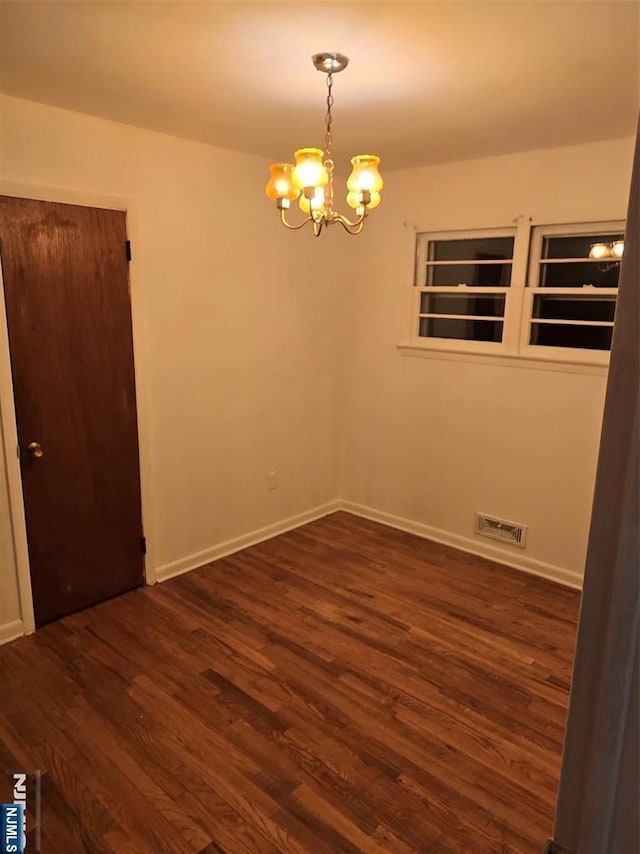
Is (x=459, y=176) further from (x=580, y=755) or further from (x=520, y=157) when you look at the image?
(x=580, y=755)

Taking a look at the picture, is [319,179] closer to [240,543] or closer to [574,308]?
[574,308]

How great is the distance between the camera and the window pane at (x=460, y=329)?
12.9 feet

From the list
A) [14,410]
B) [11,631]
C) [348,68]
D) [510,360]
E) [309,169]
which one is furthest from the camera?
[510,360]

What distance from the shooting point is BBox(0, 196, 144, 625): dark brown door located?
283 centimetres

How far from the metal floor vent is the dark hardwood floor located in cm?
27

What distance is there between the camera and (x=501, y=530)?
3994 millimetres

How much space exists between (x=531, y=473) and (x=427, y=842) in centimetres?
241

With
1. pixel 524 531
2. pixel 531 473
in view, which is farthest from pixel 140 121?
pixel 524 531

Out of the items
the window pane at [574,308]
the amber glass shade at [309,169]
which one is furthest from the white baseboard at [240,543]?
the amber glass shade at [309,169]

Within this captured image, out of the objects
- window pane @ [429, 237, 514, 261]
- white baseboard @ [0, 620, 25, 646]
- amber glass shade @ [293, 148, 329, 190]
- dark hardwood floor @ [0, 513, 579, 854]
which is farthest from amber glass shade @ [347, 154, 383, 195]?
white baseboard @ [0, 620, 25, 646]

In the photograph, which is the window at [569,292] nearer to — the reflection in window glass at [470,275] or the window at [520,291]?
the window at [520,291]

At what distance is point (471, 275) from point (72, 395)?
8.96ft

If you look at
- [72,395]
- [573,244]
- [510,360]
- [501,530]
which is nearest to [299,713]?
[72,395]

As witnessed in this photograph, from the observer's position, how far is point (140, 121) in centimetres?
301
